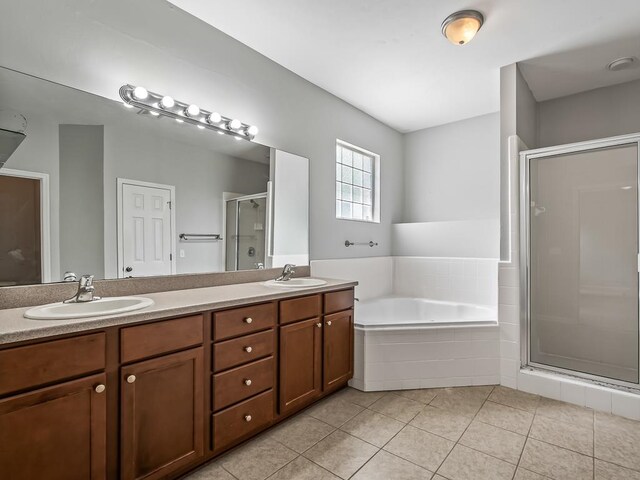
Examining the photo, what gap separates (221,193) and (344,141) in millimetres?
1630

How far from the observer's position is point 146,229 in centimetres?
194

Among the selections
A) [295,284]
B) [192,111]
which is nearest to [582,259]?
[295,284]

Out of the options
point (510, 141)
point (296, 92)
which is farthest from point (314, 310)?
point (510, 141)

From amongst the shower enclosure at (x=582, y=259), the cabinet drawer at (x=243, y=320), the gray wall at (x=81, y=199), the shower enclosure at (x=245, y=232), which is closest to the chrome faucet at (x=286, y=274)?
the shower enclosure at (x=245, y=232)

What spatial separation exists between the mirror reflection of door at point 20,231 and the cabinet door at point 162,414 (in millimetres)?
712

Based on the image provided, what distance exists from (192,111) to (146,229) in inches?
32.2

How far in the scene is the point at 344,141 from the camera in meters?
3.47

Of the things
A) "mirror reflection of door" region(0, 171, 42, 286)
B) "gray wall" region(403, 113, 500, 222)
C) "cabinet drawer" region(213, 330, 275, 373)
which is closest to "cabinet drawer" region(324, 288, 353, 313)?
"cabinet drawer" region(213, 330, 275, 373)

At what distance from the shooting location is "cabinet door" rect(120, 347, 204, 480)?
4.51 ft

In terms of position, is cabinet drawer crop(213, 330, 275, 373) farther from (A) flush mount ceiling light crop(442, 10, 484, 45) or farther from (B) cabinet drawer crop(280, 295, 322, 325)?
(A) flush mount ceiling light crop(442, 10, 484, 45)

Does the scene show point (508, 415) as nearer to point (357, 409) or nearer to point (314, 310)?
point (357, 409)

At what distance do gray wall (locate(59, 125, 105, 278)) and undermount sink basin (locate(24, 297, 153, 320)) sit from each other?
0.68ft

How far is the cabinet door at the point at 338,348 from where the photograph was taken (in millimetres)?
2348

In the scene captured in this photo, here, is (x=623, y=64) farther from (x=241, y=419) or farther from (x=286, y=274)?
(x=241, y=419)
